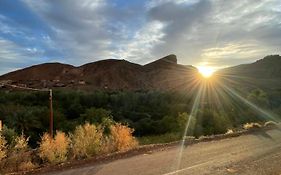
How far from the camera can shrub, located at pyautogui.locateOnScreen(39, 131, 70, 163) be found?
1457 centimetres

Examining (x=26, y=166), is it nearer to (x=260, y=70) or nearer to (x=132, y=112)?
(x=132, y=112)

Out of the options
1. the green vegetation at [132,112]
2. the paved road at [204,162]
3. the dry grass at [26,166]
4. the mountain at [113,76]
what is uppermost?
the mountain at [113,76]

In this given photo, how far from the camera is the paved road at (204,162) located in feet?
38.7

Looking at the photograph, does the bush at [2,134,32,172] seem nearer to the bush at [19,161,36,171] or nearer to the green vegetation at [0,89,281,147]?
the bush at [19,161,36,171]

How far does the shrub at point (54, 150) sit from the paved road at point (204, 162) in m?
2.27

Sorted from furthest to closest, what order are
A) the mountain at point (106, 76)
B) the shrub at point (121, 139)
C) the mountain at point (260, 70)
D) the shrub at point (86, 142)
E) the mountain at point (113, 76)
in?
the mountain at point (260, 70), the mountain at point (106, 76), the mountain at point (113, 76), the shrub at point (121, 139), the shrub at point (86, 142)

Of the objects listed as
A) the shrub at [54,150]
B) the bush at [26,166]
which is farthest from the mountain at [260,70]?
the bush at [26,166]

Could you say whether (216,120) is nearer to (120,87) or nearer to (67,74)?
(120,87)

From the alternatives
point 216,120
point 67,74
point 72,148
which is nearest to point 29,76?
point 67,74

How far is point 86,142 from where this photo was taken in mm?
16172

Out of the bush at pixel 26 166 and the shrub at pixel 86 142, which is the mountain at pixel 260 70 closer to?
the shrub at pixel 86 142

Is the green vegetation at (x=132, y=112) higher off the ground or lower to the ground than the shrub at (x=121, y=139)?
lower

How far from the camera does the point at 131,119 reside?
157 ft

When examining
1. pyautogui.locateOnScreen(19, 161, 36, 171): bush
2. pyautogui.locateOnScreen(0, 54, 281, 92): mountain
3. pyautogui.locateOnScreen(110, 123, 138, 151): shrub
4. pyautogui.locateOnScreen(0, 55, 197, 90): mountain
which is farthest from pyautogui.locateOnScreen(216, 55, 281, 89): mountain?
pyautogui.locateOnScreen(19, 161, 36, 171): bush
